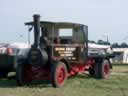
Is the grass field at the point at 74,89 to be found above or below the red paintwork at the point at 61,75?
below

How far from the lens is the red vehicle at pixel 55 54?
53.5 feet

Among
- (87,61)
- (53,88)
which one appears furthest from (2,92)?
(87,61)

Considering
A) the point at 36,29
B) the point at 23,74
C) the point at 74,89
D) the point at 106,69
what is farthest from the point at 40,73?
the point at 106,69

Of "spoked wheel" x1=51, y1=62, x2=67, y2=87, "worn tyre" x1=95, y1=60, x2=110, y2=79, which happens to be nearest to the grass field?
"spoked wheel" x1=51, y1=62, x2=67, y2=87

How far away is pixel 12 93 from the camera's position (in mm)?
14391

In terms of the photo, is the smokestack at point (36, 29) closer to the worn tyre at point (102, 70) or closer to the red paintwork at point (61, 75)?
the red paintwork at point (61, 75)

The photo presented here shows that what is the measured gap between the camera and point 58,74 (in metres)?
16.3

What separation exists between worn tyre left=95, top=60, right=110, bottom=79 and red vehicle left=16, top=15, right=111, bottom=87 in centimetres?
69

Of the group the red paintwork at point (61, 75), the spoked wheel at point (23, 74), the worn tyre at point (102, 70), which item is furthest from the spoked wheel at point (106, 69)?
the spoked wheel at point (23, 74)

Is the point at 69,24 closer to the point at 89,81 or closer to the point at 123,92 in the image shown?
the point at 89,81

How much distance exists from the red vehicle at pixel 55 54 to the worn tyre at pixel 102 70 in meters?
0.69

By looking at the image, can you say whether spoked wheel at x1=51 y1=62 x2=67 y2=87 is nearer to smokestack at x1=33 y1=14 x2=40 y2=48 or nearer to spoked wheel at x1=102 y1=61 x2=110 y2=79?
smokestack at x1=33 y1=14 x2=40 y2=48

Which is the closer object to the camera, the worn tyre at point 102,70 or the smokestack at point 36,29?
the smokestack at point 36,29

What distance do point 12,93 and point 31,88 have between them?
1.51 meters
